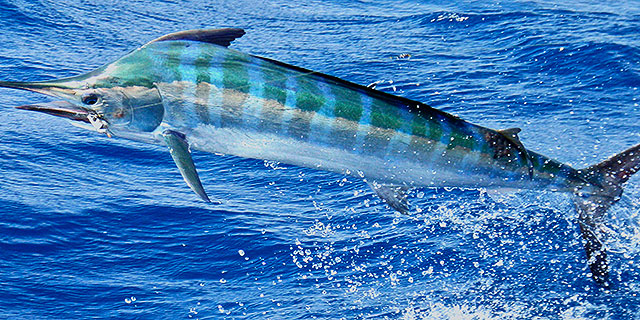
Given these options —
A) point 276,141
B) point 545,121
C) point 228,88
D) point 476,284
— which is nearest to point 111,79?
point 228,88

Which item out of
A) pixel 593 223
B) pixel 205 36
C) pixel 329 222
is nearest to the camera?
→ pixel 205 36

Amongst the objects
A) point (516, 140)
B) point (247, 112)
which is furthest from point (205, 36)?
point (516, 140)

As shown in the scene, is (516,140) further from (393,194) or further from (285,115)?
(285,115)

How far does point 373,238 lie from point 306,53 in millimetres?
5658

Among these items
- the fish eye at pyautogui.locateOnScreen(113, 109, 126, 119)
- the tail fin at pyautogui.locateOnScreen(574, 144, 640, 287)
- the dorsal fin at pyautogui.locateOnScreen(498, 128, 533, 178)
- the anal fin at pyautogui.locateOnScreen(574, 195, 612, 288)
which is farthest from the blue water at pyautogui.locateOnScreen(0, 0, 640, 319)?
the dorsal fin at pyautogui.locateOnScreen(498, 128, 533, 178)

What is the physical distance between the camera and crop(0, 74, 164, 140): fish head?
3.79 m

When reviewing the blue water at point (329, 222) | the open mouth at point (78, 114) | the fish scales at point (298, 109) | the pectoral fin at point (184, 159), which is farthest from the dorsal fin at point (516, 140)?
the open mouth at point (78, 114)

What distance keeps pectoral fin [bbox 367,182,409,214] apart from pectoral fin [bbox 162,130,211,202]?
3.33ft

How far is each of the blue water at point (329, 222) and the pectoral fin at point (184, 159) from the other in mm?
911

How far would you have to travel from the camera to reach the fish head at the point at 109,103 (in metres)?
3.79

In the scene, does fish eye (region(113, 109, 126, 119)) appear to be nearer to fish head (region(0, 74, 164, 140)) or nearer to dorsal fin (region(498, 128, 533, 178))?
fish head (region(0, 74, 164, 140))

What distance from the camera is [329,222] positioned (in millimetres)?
6922

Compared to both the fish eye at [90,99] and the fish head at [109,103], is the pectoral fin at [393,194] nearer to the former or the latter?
the fish head at [109,103]

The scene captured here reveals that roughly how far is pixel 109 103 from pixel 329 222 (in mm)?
3387
